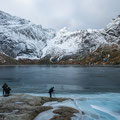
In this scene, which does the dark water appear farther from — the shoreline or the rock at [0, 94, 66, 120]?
the shoreline

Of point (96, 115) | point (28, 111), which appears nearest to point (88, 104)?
point (96, 115)

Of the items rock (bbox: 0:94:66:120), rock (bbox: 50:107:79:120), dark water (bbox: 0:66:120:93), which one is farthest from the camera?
dark water (bbox: 0:66:120:93)

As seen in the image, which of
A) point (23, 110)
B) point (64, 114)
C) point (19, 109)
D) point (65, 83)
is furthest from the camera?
point (65, 83)

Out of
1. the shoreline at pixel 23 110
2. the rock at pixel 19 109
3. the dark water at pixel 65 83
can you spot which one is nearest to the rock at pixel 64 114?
the shoreline at pixel 23 110

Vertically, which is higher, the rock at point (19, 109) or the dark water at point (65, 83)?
the rock at point (19, 109)

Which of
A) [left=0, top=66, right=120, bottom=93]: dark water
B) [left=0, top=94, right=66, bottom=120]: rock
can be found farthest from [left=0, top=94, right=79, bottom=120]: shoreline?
[left=0, top=66, right=120, bottom=93]: dark water

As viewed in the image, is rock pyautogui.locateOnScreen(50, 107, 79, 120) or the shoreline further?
rock pyautogui.locateOnScreen(50, 107, 79, 120)

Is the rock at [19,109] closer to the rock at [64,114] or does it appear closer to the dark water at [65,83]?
the rock at [64,114]

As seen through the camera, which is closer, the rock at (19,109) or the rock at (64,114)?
the rock at (19,109)

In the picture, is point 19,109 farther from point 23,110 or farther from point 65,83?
point 65,83

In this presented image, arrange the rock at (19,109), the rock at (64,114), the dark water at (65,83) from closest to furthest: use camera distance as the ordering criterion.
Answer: the rock at (19,109) < the rock at (64,114) < the dark water at (65,83)

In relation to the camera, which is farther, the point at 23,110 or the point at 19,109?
the point at 19,109

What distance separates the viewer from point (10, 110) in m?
31.7

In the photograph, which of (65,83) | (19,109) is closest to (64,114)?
(19,109)
